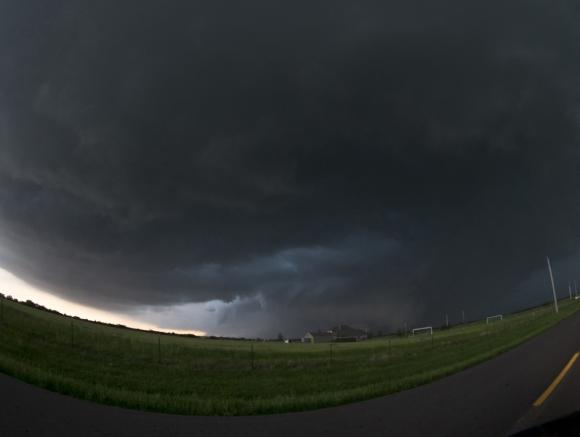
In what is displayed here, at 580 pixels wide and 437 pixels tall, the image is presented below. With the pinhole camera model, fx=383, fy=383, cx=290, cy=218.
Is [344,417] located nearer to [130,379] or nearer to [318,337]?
[130,379]

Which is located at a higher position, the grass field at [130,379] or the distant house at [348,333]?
the grass field at [130,379]

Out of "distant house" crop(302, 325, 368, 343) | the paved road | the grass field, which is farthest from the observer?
"distant house" crop(302, 325, 368, 343)

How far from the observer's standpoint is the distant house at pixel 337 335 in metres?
119

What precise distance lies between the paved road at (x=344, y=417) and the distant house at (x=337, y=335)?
11178 cm

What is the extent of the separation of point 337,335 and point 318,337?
726 centimetres

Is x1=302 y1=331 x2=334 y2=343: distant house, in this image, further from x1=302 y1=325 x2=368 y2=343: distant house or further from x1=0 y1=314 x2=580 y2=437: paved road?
x1=0 y1=314 x2=580 y2=437: paved road

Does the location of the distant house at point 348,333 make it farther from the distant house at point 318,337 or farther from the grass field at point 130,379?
the grass field at point 130,379

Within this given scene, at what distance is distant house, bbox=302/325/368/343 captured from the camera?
119312 mm

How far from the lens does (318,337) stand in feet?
400

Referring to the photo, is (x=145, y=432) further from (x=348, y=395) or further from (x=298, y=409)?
(x=348, y=395)

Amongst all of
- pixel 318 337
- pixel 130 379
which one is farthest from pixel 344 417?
pixel 318 337

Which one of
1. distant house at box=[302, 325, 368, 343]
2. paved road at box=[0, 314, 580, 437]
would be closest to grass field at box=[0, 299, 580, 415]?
paved road at box=[0, 314, 580, 437]

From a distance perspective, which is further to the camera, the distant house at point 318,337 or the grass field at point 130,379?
the distant house at point 318,337

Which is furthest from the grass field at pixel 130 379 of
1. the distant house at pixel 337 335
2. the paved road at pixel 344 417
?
the distant house at pixel 337 335
